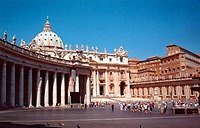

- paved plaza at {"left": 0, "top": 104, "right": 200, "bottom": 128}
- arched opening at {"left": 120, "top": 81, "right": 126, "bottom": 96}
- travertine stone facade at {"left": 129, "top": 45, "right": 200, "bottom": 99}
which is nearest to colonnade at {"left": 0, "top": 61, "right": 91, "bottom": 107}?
paved plaza at {"left": 0, "top": 104, "right": 200, "bottom": 128}

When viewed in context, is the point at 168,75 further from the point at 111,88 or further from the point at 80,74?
the point at 80,74

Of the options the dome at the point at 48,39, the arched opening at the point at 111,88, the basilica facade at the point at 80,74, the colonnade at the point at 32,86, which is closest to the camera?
the colonnade at the point at 32,86

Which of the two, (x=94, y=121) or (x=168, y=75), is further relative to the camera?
(x=168, y=75)

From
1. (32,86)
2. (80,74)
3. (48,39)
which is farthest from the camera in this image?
(48,39)

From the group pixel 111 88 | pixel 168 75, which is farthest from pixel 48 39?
pixel 168 75

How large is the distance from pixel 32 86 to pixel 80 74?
→ 12637mm

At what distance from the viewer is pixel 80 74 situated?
5591cm

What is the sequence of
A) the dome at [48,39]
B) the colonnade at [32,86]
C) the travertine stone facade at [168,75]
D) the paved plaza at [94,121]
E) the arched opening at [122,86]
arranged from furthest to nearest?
A: the dome at [48,39], the arched opening at [122,86], the travertine stone facade at [168,75], the colonnade at [32,86], the paved plaza at [94,121]

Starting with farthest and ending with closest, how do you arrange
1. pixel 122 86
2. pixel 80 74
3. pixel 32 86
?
pixel 122 86
pixel 80 74
pixel 32 86

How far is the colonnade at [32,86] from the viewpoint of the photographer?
35250mm

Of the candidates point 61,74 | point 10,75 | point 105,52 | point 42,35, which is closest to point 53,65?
point 61,74

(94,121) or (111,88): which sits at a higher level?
(111,88)

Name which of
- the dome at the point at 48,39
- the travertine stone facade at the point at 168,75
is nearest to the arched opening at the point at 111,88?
the travertine stone facade at the point at 168,75

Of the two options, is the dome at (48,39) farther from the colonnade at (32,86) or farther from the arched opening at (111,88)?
the colonnade at (32,86)
